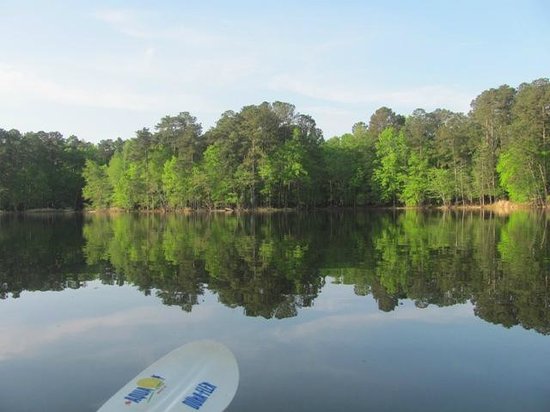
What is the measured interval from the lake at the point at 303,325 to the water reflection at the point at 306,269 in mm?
82

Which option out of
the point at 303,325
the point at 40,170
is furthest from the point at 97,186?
the point at 303,325

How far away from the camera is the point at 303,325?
11.2 metres

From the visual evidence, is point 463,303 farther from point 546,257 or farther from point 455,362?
point 546,257

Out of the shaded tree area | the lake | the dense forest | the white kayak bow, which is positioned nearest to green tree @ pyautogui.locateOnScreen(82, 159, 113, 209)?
the dense forest

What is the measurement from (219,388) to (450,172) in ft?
248

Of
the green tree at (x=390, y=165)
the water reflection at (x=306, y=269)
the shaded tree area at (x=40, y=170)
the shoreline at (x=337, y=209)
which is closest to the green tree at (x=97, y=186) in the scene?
the shoreline at (x=337, y=209)

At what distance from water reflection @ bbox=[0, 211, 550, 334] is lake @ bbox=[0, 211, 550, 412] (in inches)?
3.2

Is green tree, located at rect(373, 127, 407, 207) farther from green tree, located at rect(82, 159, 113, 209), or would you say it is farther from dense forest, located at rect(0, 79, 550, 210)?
green tree, located at rect(82, 159, 113, 209)

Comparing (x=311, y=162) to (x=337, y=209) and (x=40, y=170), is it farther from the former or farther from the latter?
(x=40, y=170)

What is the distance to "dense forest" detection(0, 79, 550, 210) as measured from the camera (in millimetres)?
69688

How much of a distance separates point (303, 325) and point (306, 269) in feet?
24.6

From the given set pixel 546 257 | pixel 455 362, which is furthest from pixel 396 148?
pixel 455 362

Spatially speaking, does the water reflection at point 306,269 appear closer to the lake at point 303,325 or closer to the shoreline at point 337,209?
the lake at point 303,325

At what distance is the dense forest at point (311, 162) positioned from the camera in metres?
69.7
